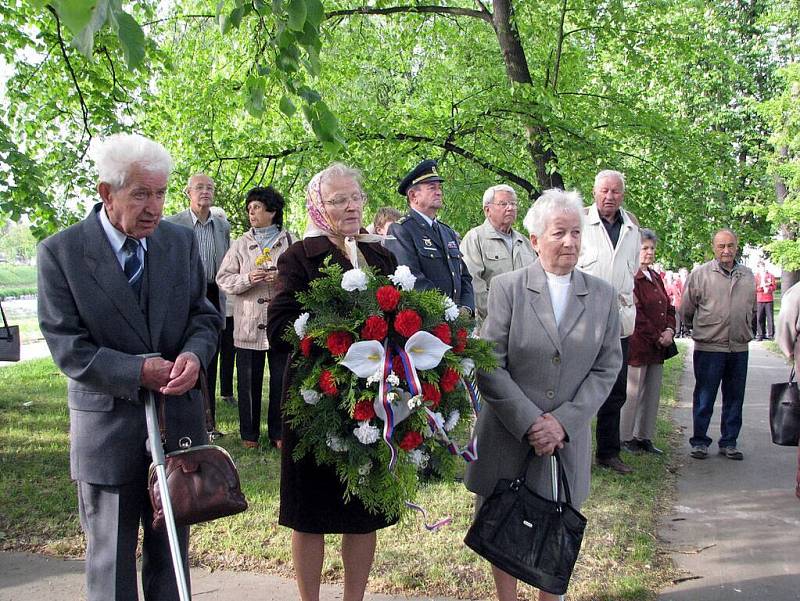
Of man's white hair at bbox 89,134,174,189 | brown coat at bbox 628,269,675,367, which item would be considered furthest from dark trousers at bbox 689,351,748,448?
man's white hair at bbox 89,134,174,189

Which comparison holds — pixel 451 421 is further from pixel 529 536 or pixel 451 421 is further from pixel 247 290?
pixel 247 290

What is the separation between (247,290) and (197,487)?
404 cm

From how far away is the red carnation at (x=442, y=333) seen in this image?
3143 millimetres

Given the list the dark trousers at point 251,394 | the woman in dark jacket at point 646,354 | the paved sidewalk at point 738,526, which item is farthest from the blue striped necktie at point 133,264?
the woman in dark jacket at point 646,354

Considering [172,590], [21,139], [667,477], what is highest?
[21,139]

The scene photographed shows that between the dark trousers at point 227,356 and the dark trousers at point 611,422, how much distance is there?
3555 mm

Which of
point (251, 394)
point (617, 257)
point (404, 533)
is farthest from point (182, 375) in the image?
point (617, 257)

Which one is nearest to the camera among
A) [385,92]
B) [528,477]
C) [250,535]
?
[528,477]

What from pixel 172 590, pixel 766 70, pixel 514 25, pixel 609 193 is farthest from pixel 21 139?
pixel 766 70

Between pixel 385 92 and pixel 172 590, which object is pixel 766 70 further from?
pixel 172 590

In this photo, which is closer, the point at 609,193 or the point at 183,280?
the point at 183,280

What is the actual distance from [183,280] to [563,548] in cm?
188

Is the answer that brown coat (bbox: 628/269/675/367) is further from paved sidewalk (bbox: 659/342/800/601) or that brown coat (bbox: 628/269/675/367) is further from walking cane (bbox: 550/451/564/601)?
walking cane (bbox: 550/451/564/601)

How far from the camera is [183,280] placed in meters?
3.21
